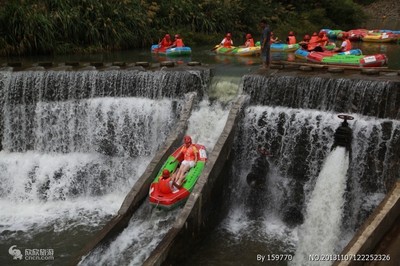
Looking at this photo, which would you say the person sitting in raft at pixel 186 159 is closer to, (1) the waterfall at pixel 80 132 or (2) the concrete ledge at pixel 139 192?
(2) the concrete ledge at pixel 139 192

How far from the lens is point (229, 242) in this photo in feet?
30.4

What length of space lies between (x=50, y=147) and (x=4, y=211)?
7.48 ft

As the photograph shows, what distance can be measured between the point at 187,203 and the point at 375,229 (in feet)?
→ 12.3

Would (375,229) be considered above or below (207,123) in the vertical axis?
below

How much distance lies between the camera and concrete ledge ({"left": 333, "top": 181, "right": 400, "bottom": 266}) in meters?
6.54

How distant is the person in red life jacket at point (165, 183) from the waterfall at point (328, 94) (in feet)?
10.9

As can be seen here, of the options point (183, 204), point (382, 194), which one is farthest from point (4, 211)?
point (382, 194)

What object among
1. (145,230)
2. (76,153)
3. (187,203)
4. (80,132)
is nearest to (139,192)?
(145,230)

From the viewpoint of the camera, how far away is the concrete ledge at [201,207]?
8.23 m

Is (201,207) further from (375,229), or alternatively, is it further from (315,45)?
(315,45)

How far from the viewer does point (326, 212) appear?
916cm

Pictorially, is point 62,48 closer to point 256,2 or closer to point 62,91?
point 62,91

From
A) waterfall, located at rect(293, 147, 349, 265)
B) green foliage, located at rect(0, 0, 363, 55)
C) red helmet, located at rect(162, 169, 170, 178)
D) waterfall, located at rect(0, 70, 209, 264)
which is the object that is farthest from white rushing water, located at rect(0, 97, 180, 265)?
green foliage, located at rect(0, 0, 363, 55)

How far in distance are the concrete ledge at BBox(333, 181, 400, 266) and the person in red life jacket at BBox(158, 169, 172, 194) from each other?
13.4 feet
